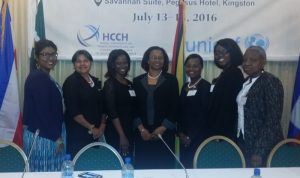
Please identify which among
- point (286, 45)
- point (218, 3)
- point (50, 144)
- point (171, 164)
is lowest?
point (171, 164)

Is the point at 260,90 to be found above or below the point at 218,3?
below

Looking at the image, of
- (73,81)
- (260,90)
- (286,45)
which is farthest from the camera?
(286,45)

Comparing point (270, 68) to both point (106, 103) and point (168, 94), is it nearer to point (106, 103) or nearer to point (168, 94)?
point (168, 94)

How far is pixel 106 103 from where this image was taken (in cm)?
418

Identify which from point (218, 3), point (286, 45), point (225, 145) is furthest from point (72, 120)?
point (286, 45)

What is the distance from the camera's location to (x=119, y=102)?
416 cm

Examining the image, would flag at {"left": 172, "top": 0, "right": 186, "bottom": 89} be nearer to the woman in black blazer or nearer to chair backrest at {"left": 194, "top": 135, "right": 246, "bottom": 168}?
the woman in black blazer

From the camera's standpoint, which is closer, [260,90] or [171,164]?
[260,90]

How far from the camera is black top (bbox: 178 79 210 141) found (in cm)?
416

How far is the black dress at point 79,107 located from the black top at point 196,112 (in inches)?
29.7

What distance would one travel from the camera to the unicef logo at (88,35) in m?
4.50

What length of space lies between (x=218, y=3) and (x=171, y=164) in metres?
1.64

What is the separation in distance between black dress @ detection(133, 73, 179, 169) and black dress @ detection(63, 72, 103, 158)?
365 mm

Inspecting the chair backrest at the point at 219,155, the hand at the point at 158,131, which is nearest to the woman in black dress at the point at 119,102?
the hand at the point at 158,131
